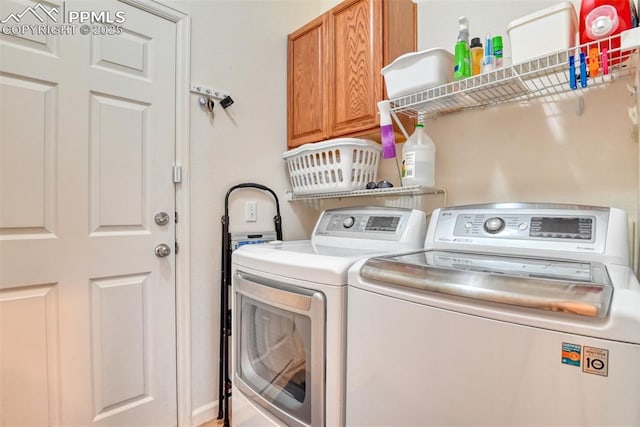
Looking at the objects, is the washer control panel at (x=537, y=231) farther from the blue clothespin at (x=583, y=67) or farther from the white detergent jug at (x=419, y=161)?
the blue clothespin at (x=583, y=67)

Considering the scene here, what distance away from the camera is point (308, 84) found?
1.94m

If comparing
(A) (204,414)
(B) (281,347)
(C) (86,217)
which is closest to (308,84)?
(C) (86,217)

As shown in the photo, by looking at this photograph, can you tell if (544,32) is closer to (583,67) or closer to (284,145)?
(583,67)

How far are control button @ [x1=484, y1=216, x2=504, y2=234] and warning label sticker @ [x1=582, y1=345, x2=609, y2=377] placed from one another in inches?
23.7

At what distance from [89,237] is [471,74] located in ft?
5.63

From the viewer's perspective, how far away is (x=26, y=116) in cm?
126

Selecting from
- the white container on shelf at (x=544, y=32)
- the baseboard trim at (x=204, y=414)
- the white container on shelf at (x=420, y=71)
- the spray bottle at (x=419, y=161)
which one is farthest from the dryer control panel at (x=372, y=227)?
the baseboard trim at (x=204, y=414)

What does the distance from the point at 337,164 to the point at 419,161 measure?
16.0 inches

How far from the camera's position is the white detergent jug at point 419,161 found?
4.82ft

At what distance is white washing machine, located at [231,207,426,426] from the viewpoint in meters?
1.03

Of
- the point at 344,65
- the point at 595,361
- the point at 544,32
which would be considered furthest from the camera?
the point at 344,65

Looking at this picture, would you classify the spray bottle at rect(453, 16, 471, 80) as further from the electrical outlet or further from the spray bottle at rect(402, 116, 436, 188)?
the electrical outlet

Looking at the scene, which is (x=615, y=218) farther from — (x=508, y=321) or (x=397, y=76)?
(x=397, y=76)

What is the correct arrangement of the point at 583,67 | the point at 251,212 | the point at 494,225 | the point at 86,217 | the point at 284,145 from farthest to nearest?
the point at 284,145, the point at 251,212, the point at 86,217, the point at 494,225, the point at 583,67
